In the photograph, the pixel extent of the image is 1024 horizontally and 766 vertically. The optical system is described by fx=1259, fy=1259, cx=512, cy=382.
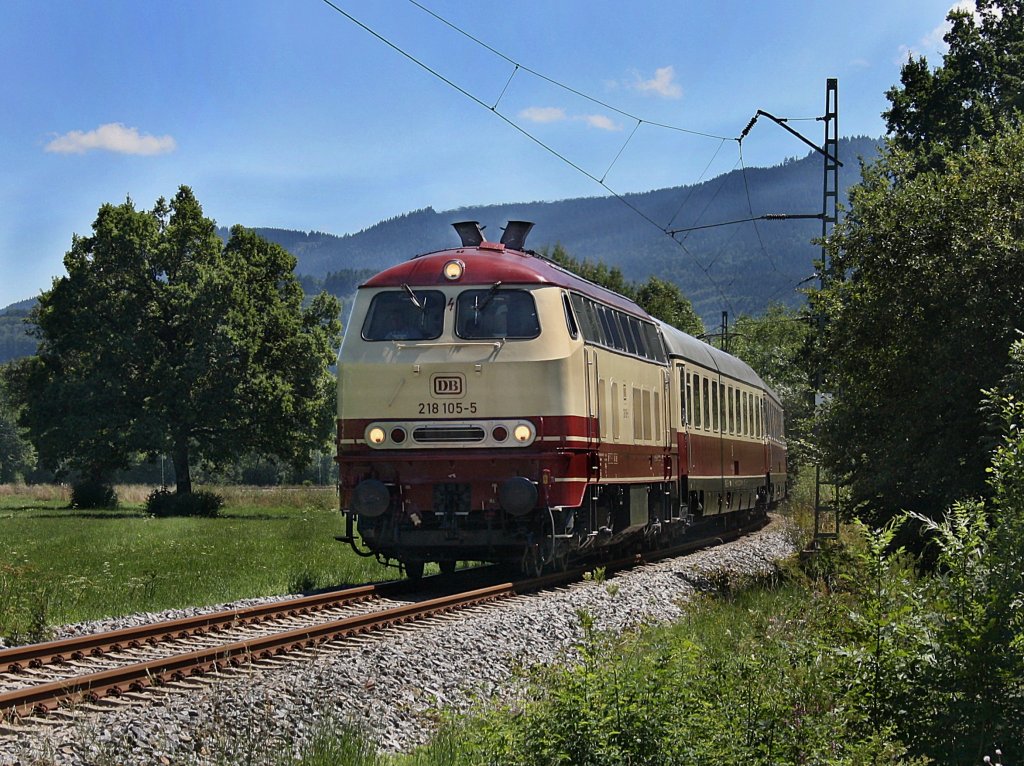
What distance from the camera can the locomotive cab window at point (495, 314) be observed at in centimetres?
1507

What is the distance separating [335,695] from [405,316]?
738cm

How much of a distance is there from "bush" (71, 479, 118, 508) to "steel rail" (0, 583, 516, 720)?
40914 mm

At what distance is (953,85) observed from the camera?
37.0 m

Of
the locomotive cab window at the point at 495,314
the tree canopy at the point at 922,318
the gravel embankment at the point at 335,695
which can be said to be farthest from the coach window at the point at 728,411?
the gravel embankment at the point at 335,695

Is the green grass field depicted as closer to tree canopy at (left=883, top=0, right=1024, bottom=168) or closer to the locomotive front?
the locomotive front

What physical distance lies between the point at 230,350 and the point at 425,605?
3772cm

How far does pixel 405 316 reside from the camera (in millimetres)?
15398

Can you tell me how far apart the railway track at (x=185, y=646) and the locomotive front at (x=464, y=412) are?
3.11ft

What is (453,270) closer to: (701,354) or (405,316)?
(405,316)

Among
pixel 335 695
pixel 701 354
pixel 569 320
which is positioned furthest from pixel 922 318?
pixel 335 695

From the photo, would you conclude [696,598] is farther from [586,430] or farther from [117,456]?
[117,456]

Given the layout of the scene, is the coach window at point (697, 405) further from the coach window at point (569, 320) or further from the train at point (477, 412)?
the coach window at point (569, 320)

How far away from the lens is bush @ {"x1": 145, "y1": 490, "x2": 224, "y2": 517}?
1834 inches

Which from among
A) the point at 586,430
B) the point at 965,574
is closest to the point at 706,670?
the point at 965,574
